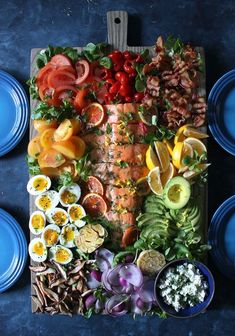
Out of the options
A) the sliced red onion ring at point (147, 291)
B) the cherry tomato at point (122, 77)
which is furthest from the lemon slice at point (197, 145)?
the sliced red onion ring at point (147, 291)

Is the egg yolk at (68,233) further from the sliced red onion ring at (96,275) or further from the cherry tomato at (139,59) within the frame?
the cherry tomato at (139,59)

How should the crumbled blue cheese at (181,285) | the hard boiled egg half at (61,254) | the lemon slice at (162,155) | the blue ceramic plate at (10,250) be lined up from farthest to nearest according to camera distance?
the blue ceramic plate at (10,250)
the hard boiled egg half at (61,254)
the lemon slice at (162,155)
the crumbled blue cheese at (181,285)

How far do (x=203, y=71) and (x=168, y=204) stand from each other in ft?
3.07

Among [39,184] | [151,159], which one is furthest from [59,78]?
[151,159]

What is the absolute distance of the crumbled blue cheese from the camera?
3268 mm

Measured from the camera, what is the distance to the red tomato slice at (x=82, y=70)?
137 inches

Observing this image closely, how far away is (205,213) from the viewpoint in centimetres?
355

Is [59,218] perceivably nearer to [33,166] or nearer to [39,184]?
[39,184]

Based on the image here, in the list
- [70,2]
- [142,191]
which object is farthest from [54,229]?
[70,2]

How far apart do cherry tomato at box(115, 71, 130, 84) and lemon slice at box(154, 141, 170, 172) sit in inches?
17.6

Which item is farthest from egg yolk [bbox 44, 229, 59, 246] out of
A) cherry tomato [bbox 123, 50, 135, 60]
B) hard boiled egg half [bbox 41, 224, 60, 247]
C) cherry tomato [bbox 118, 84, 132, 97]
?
cherry tomato [bbox 123, 50, 135, 60]

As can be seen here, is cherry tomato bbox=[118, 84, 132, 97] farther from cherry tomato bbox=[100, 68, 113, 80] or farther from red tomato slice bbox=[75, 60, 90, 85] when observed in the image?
red tomato slice bbox=[75, 60, 90, 85]

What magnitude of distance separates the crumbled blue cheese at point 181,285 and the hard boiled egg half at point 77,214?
0.64 m

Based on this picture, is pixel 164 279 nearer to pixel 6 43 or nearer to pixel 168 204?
pixel 168 204
